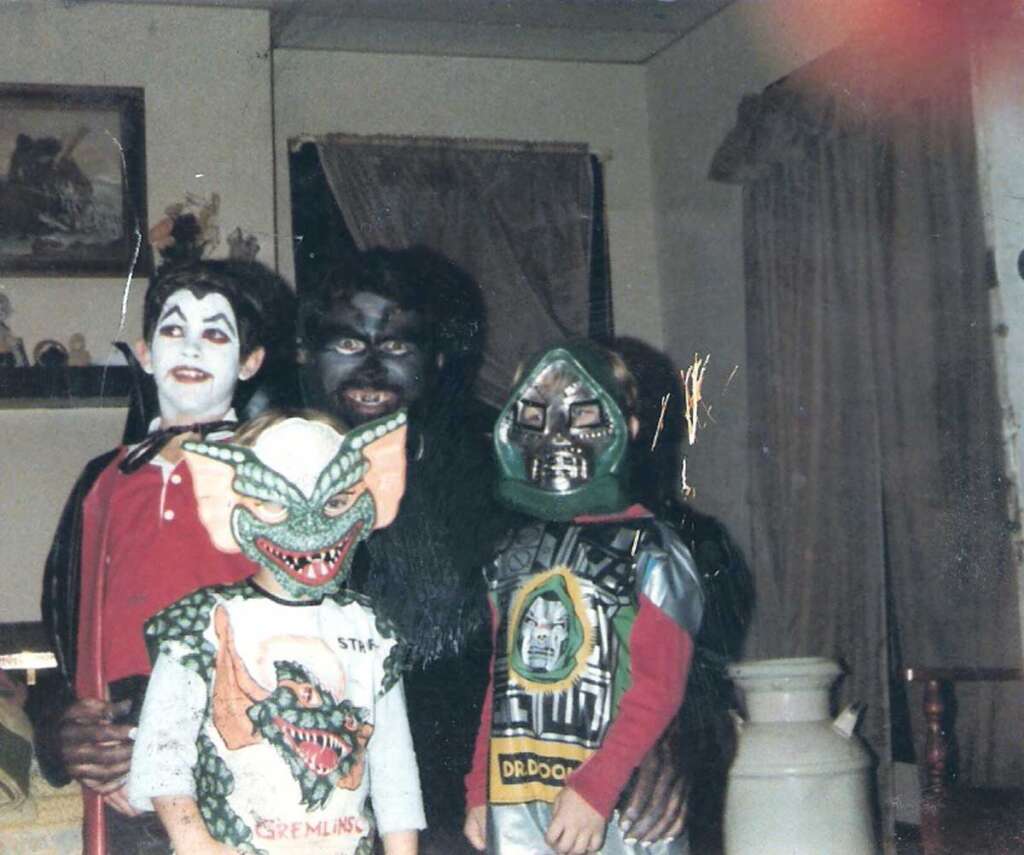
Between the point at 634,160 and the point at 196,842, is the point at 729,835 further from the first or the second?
the point at 634,160

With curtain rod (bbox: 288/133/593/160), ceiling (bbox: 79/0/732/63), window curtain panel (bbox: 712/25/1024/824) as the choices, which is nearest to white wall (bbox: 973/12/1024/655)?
window curtain panel (bbox: 712/25/1024/824)

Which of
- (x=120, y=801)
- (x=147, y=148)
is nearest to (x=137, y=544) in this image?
(x=120, y=801)

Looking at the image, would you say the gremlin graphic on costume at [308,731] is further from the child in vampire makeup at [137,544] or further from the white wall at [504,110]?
the white wall at [504,110]

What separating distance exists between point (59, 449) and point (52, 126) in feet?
1.33

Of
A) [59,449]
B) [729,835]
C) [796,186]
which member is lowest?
[729,835]

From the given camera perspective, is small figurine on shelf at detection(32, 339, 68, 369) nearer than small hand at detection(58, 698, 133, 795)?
No

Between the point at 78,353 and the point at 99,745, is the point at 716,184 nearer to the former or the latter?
the point at 78,353

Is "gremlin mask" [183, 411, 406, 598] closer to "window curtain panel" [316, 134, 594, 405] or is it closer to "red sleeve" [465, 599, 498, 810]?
"red sleeve" [465, 599, 498, 810]

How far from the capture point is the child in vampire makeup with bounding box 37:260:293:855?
1.37 m

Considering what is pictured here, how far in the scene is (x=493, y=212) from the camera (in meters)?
2.47

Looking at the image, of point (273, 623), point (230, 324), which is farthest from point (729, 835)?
point (230, 324)

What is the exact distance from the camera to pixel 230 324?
1434mm

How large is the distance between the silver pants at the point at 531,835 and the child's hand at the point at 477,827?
20 mm

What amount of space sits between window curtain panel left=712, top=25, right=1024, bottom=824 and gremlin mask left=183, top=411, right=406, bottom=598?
0.85 metres
